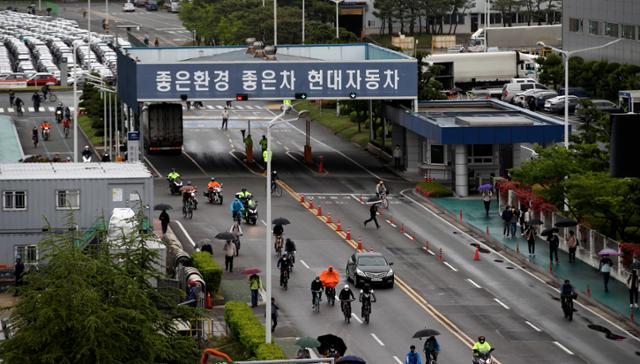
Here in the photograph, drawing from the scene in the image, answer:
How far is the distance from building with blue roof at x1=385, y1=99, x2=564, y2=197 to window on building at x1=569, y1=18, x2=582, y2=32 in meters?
37.3

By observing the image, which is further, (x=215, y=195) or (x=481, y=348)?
(x=215, y=195)

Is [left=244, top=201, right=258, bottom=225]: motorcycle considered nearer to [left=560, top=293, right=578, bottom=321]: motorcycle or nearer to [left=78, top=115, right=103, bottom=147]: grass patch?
[left=560, top=293, right=578, bottom=321]: motorcycle

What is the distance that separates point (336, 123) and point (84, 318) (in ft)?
252

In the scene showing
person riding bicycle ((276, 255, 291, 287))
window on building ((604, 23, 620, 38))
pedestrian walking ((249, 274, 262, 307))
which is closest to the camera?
pedestrian walking ((249, 274, 262, 307))

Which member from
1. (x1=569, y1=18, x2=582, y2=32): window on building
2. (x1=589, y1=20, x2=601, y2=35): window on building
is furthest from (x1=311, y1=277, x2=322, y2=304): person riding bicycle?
(x1=569, y1=18, x2=582, y2=32): window on building

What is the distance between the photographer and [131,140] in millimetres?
89250

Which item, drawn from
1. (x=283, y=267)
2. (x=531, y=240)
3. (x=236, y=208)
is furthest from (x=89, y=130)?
(x=283, y=267)

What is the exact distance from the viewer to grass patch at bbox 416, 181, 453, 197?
86.6m

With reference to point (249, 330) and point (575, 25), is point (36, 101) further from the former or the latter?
point (249, 330)

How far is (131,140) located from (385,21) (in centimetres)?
9330

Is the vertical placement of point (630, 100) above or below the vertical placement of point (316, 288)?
above

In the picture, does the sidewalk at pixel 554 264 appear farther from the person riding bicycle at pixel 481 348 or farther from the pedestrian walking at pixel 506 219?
the person riding bicycle at pixel 481 348

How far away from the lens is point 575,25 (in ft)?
425

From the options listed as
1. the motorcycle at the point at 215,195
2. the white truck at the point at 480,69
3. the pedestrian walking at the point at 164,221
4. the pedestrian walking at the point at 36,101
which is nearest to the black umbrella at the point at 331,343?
the pedestrian walking at the point at 164,221
